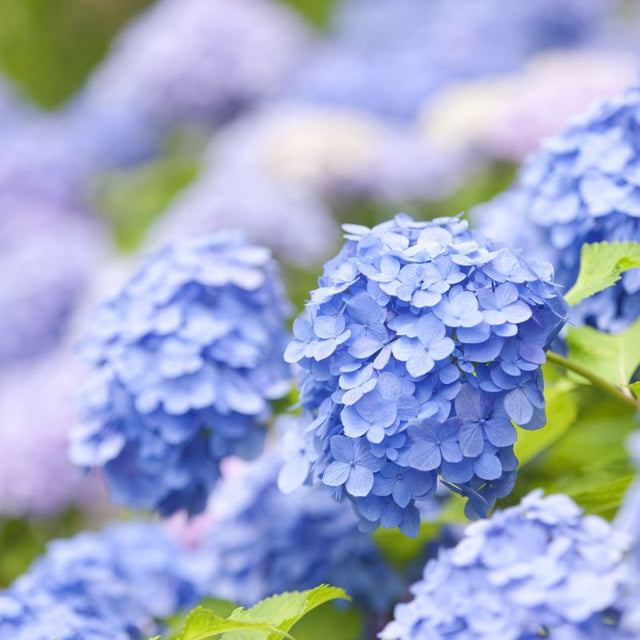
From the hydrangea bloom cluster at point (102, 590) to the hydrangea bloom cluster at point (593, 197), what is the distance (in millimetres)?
406

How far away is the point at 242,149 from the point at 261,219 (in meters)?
0.31

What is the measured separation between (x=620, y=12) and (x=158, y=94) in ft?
5.88

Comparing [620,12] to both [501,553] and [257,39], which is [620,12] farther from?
[501,553]

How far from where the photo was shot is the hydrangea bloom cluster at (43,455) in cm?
124

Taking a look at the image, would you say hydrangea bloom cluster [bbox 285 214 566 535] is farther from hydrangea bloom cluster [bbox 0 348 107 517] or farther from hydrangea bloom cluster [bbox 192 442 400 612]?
hydrangea bloom cluster [bbox 0 348 107 517]

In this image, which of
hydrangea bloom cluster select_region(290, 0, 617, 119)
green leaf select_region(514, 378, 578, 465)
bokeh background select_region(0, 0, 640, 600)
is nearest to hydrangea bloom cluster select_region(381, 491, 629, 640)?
green leaf select_region(514, 378, 578, 465)

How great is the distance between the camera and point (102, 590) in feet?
2.69

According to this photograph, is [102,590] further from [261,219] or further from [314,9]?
[314,9]

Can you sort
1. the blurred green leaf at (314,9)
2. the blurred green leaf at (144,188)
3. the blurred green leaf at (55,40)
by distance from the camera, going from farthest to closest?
the blurred green leaf at (314,9) → the blurred green leaf at (55,40) → the blurred green leaf at (144,188)

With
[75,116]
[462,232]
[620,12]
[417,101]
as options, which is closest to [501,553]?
[462,232]

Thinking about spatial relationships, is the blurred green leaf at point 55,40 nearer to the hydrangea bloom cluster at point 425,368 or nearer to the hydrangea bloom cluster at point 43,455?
the hydrangea bloom cluster at point 43,455

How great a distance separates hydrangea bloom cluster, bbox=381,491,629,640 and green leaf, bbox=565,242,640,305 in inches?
5.8

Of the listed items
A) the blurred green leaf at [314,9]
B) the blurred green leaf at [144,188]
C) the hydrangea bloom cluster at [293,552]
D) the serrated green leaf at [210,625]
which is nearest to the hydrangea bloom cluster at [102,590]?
the hydrangea bloom cluster at [293,552]

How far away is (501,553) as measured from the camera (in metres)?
0.50
